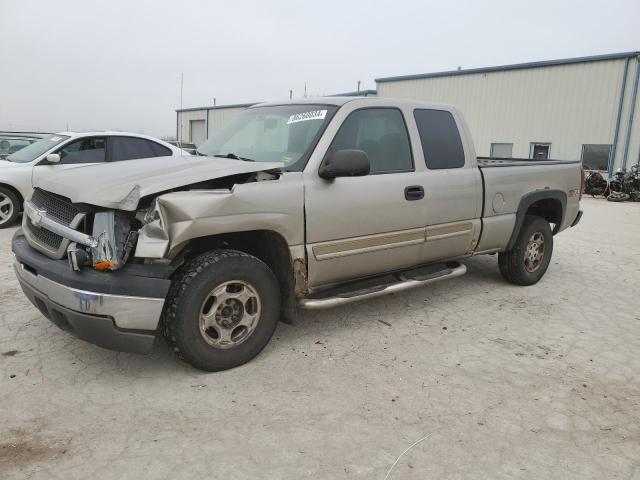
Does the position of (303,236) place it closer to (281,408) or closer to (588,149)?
(281,408)

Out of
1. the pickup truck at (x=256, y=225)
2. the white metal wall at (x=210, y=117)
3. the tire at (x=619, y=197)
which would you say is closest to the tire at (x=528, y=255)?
the pickup truck at (x=256, y=225)

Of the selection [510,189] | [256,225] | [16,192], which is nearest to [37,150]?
[16,192]

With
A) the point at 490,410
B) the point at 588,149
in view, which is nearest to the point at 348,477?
the point at 490,410

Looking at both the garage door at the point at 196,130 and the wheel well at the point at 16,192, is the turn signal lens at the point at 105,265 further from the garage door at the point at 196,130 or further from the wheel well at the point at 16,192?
the garage door at the point at 196,130

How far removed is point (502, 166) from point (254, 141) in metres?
2.51

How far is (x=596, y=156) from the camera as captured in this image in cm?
1883

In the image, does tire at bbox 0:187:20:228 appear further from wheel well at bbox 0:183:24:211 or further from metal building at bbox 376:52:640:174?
metal building at bbox 376:52:640:174

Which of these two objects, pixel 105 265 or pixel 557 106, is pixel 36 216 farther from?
pixel 557 106

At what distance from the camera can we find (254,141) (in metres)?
4.25

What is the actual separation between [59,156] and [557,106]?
1736cm

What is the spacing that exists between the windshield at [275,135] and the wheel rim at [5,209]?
534 cm

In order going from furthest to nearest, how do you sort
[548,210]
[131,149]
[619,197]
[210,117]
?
[210,117] → [619,197] → [131,149] → [548,210]

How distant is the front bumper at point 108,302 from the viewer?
293cm

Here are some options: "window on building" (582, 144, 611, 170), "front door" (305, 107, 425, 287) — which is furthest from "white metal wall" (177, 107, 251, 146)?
"front door" (305, 107, 425, 287)
